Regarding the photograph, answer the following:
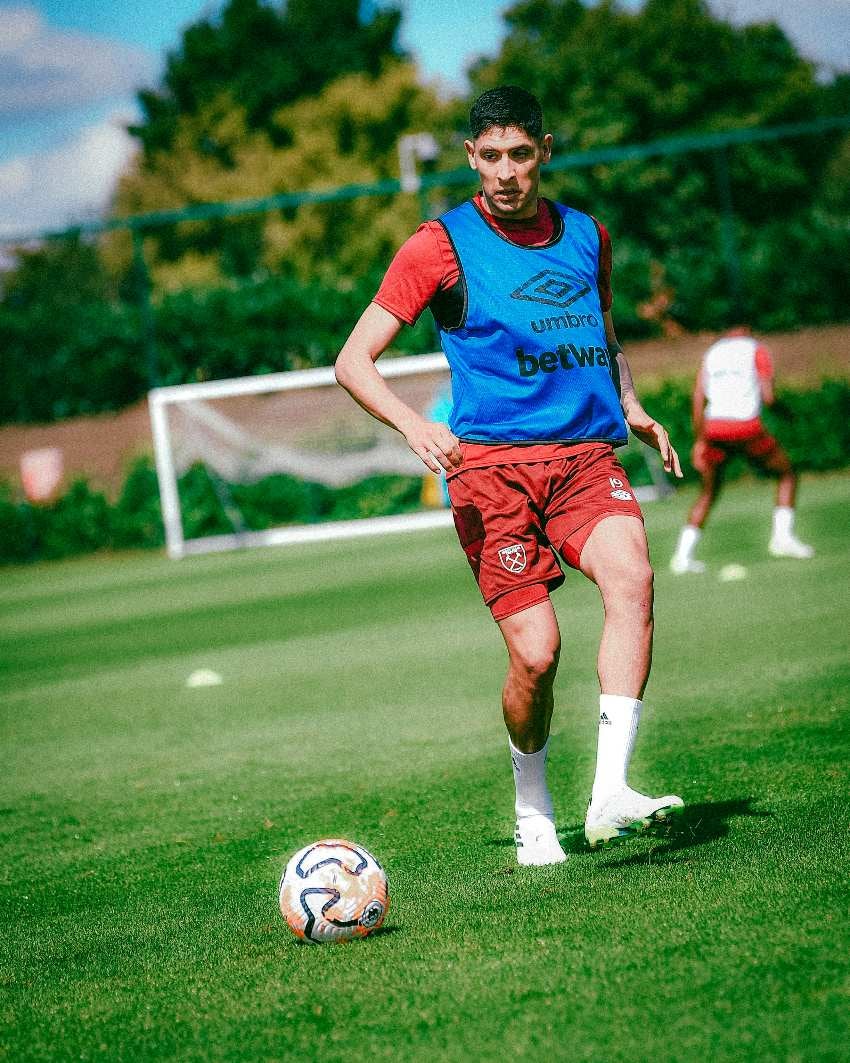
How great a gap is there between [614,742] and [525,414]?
104cm

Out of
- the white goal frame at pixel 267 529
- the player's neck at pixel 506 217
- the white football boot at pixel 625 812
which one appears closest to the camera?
the white football boot at pixel 625 812

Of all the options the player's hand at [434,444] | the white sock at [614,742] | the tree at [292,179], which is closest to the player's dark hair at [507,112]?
the player's hand at [434,444]

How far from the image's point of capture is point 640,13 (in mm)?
44000

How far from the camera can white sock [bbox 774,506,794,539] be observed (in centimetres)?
1270

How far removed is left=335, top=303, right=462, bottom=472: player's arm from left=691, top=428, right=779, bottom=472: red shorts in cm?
824

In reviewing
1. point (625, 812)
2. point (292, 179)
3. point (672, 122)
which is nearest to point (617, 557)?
point (625, 812)

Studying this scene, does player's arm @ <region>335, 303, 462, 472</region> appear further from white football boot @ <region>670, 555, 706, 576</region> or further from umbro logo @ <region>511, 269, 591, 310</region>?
white football boot @ <region>670, 555, 706, 576</region>

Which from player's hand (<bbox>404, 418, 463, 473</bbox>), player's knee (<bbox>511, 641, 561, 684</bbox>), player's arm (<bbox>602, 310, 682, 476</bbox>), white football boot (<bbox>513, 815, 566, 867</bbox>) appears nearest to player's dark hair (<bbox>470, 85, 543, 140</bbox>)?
player's arm (<bbox>602, 310, 682, 476</bbox>)

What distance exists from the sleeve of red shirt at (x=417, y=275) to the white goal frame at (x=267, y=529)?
1649cm

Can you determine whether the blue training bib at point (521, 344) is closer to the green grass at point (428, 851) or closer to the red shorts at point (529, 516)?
the red shorts at point (529, 516)

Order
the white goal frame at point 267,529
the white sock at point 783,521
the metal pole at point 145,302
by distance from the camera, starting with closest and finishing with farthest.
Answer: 1. the white sock at point 783,521
2. the white goal frame at point 267,529
3. the metal pole at point 145,302

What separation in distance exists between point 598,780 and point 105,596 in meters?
13.6

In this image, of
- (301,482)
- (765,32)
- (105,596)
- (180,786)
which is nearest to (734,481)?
(301,482)

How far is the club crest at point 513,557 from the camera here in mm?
4418
